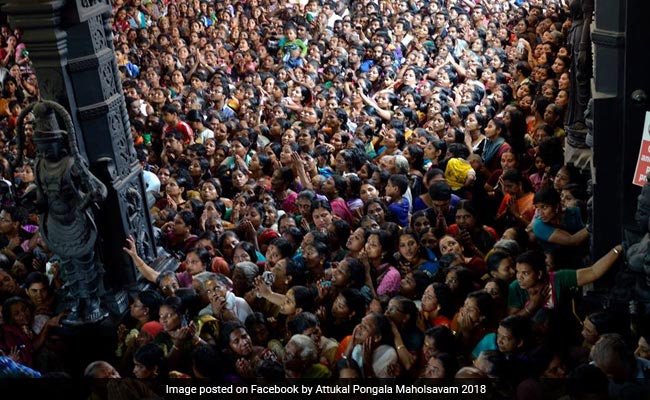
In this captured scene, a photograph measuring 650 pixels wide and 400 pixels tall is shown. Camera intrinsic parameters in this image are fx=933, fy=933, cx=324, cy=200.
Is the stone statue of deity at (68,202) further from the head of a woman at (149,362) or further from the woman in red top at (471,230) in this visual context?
the woman in red top at (471,230)

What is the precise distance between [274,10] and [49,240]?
32.1 feet

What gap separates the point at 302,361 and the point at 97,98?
8.54 ft

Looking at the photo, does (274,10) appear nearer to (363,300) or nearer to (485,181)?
(485,181)

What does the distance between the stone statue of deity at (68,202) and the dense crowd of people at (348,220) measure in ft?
0.74

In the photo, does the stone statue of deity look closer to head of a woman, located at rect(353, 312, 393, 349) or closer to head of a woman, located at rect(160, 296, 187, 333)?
head of a woman, located at rect(160, 296, 187, 333)

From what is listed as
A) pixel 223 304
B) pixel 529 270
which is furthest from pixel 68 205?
pixel 529 270

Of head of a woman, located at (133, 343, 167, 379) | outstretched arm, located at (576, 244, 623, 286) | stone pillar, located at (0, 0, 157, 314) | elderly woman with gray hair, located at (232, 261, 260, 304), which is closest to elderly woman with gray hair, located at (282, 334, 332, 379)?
head of a woman, located at (133, 343, 167, 379)

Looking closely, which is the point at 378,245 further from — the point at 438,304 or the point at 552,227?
the point at 552,227

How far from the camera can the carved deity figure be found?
6.45 m

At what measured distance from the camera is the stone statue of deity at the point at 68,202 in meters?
6.43

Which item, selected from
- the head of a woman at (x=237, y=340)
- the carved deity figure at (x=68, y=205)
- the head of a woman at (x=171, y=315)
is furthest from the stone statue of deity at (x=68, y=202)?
Answer: the head of a woman at (x=237, y=340)

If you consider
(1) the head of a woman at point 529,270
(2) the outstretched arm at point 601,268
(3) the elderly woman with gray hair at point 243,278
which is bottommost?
(3) the elderly woman with gray hair at point 243,278

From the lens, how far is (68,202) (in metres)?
6.55

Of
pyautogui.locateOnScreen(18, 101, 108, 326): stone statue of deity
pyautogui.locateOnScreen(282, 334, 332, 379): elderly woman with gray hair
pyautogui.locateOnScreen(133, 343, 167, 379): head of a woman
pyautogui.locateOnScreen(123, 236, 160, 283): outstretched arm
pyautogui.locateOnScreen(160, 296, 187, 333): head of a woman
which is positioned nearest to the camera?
pyautogui.locateOnScreen(282, 334, 332, 379): elderly woman with gray hair
